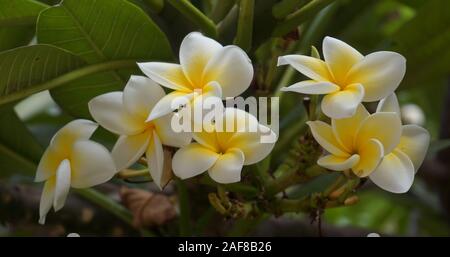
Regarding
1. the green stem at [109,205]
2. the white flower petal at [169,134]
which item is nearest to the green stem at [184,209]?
the green stem at [109,205]

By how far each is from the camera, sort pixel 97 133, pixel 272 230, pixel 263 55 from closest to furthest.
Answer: pixel 263 55 < pixel 97 133 < pixel 272 230

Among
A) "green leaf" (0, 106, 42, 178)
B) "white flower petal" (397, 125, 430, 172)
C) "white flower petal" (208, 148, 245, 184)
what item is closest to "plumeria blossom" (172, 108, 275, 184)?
"white flower petal" (208, 148, 245, 184)

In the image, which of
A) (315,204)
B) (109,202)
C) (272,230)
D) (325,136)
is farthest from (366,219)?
(325,136)

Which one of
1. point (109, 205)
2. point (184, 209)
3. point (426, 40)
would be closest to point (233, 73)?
point (184, 209)

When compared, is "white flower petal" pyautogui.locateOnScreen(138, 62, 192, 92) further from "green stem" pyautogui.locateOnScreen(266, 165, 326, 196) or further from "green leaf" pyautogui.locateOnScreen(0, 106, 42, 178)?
"green leaf" pyautogui.locateOnScreen(0, 106, 42, 178)

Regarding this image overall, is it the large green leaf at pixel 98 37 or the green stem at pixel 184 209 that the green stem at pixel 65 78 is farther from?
the green stem at pixel 184 209

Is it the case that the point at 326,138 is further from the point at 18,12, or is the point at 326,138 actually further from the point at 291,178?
the point at 18,12

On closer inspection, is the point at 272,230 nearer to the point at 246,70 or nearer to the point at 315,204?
the point at 315,204
